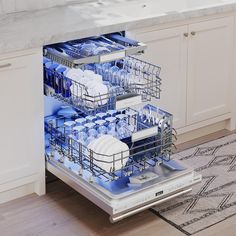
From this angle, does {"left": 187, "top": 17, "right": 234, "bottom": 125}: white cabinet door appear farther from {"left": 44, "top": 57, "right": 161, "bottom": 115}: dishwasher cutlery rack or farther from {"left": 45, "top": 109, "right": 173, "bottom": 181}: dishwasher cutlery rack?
{"left": 45, "top": 109, "right": 173, "bottom": 181}: dishwasher cutlery rack

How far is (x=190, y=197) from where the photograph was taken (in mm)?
3299

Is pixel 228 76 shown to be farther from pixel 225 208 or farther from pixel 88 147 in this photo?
pixel 88 147

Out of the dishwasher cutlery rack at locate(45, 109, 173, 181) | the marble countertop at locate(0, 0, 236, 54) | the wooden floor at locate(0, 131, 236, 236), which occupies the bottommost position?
the wooden floor at locate(0, 131, 236, 236)

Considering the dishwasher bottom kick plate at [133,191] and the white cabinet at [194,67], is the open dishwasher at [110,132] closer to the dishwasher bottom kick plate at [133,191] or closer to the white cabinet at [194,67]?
the dishwasher bottom kick plate at [133,191]

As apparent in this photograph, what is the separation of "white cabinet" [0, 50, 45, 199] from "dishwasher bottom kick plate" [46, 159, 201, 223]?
13cm

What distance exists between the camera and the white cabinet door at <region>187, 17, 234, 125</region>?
3.75m

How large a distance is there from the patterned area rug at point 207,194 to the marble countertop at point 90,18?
0.79 meters

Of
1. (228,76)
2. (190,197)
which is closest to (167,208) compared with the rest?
(190,197)

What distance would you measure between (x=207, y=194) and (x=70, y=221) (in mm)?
720

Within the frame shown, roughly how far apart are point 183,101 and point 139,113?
619 mm

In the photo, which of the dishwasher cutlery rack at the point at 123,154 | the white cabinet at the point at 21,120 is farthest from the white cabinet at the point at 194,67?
the white cabinet at the point at 21,120

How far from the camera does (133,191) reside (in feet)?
9.62

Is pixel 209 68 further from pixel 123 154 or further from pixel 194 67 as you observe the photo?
pixel 123 154

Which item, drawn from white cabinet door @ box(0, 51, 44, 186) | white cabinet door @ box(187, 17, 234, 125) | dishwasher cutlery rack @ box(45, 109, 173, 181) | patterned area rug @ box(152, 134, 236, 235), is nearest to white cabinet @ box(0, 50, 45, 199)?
white cabinet door @ box(0, 51, 44, 186)
